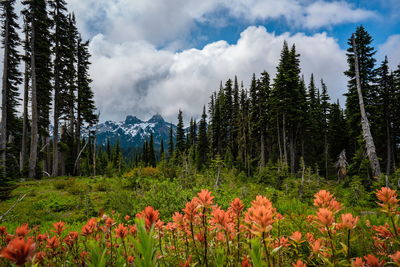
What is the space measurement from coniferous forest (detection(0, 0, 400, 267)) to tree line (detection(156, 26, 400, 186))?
209 millimetres

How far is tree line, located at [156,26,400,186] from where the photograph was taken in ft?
69.6

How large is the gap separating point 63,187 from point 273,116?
24696 mm

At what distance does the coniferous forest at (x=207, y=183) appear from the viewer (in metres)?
1.33

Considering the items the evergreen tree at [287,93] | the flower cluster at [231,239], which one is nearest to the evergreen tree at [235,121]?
the evergreen tree at [287,93]

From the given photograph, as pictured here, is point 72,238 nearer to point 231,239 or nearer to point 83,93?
point 231,239

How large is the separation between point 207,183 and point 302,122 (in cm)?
2318

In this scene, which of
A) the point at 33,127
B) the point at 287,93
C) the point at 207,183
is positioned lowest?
the point at 207,183

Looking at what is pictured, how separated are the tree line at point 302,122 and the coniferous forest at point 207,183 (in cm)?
21

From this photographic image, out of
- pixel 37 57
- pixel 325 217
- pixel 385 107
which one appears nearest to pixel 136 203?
pixel 325 217

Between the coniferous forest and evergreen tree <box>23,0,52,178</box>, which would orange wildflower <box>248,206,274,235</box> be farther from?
evergreen tree <box>23,0,52,178</box>

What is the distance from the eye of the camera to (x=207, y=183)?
10812 millimetres

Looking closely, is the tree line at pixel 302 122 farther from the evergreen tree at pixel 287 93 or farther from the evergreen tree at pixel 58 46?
the evergreen tree at pixel 58 46

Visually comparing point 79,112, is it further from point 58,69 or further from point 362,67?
point 362,67

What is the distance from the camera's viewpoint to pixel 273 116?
27.6 meters
